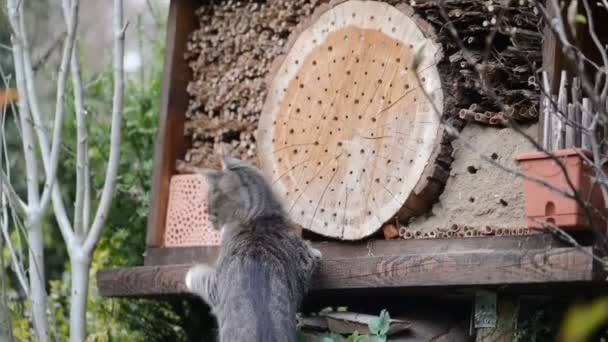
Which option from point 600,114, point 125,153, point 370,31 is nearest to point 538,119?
point 370,31

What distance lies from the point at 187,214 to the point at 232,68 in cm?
82

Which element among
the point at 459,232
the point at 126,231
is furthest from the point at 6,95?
the point at 126,231

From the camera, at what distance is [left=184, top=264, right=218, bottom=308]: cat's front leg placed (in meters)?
4.77

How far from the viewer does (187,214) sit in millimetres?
5668

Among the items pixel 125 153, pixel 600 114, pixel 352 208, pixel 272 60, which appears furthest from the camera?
pixel 125 153

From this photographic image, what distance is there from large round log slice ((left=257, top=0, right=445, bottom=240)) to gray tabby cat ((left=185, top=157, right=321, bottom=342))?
0.39 m

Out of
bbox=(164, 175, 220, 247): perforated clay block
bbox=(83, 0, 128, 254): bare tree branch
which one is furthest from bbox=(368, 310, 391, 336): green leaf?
bbox=(83, 0, 128, 254): bare tree branch

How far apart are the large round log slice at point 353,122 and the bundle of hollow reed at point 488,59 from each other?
86 mm

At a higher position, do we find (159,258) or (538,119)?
(538,119)

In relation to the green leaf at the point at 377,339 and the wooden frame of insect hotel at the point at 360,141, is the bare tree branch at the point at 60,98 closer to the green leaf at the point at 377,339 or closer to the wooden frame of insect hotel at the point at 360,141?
the wooden frame of insect hotel at the point at 360,141

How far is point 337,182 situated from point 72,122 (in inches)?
106

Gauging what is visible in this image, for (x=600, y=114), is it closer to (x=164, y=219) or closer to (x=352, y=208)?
(x=352, y=208)

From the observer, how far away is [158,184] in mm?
5738

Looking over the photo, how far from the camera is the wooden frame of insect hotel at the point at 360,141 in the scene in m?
4.61
